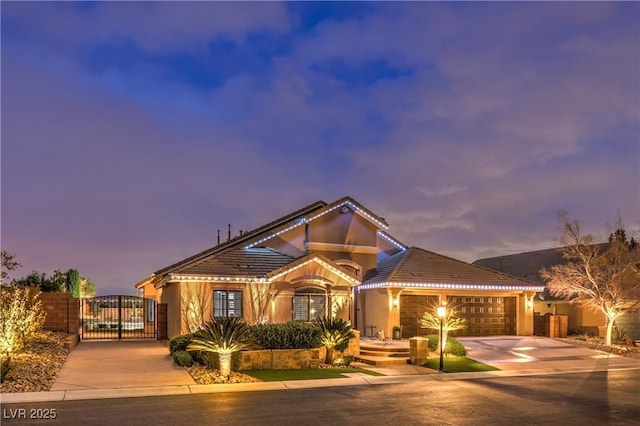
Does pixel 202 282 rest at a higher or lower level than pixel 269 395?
higher

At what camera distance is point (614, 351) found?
85.7 feet

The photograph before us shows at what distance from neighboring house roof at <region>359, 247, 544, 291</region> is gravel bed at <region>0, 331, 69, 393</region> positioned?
13.9 meters

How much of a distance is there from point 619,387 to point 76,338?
2011 cm

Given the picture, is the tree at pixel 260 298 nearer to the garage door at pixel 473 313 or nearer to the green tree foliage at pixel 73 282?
the garage door at pixel 473 313

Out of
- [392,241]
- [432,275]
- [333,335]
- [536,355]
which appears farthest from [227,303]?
[536,355]

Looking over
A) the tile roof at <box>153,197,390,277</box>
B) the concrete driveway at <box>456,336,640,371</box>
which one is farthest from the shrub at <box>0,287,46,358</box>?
the concrete driveway at <box>456,336,640,371</box>

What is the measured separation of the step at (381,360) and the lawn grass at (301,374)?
1.40 metres

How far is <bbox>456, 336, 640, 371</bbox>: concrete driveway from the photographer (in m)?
21.7

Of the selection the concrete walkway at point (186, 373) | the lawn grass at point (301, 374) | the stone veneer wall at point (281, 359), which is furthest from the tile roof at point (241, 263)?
the lawn grass at point (301, 374)

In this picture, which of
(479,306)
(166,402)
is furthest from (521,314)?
(166,402)

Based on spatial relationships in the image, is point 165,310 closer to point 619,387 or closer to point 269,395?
point 269,395

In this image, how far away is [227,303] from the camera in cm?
2461

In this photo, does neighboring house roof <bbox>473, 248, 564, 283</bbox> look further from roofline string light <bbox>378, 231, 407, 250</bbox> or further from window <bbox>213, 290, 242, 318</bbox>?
window <bbox>213, 290, 242, 318</bbox>

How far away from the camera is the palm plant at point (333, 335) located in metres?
20.0
